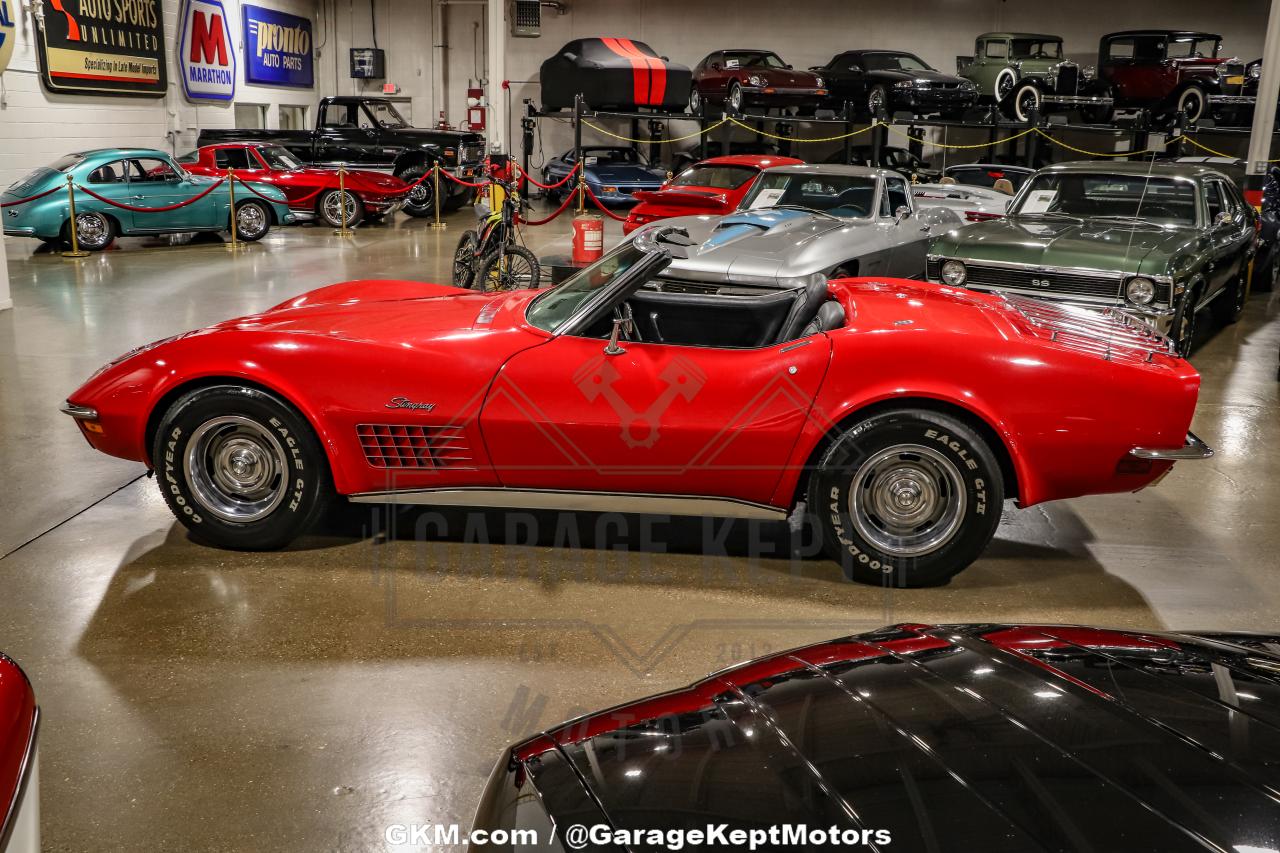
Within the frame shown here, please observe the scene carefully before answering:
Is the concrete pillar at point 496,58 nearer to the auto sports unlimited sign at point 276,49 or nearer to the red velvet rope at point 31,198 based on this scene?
the red velvet rope at point 31,198

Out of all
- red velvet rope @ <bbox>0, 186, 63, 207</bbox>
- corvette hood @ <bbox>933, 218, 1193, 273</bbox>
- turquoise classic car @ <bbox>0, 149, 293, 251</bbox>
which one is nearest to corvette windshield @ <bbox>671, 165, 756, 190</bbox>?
Answer: corvette hood @ <bbox>933, 218, 1193, 273</bbox>

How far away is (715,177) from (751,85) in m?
6.80

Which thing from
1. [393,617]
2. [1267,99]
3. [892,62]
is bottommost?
[393,617]

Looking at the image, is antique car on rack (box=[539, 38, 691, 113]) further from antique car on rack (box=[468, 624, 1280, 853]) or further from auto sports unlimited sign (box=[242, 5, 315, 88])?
antique car on rack (box=[468, 624, 1280, 853])

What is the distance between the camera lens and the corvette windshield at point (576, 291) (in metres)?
4.26

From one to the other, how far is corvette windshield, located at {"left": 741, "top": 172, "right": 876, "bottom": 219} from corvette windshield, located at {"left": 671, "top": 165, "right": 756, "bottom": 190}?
9.28 ft

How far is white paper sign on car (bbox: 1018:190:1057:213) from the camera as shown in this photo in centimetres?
885

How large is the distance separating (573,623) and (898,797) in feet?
7.79

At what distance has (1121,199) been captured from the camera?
8.59m

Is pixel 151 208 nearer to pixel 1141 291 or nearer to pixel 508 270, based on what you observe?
pixel 508 270

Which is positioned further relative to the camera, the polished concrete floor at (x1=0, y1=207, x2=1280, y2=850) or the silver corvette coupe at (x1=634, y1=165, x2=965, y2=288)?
the silver corvette coupe at (x1=634, y1=165, x2=965, y2=288)

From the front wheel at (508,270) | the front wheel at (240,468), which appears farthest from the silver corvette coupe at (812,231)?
the front wheel at (240,468)

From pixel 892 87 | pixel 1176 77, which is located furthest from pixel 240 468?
pixel 1176 77

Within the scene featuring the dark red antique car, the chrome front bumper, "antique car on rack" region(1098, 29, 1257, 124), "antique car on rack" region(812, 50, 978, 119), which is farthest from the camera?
"antique car on rack" region(812, 50, 978, 119)
